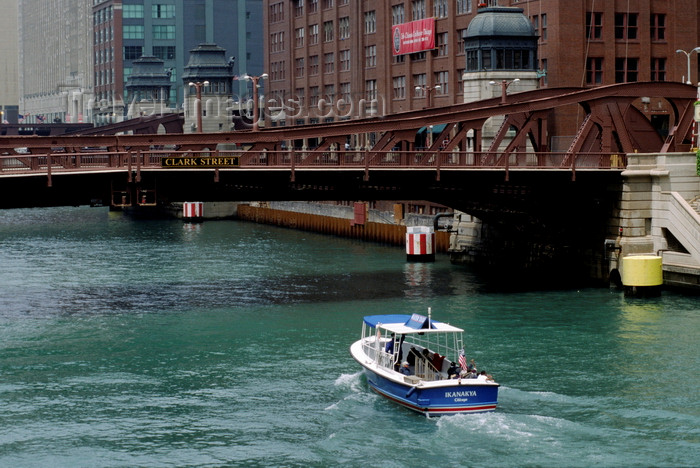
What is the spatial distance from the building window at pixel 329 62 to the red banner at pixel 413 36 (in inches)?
776

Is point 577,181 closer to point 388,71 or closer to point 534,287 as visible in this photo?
point 534,287

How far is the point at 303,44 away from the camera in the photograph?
169375 mm

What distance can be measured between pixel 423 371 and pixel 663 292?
30971mm

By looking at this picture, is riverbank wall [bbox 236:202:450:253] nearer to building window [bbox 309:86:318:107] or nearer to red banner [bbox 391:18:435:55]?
red banner [bbox 391:18:435:55]

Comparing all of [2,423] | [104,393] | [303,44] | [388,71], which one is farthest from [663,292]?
[303,44]

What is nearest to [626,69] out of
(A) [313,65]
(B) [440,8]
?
(B) [440,8]

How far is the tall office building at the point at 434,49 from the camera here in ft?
352

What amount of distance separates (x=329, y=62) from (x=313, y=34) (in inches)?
299

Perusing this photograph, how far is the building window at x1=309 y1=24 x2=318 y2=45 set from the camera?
165 metres

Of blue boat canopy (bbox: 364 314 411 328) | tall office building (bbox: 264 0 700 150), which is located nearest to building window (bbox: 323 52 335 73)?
tall office building (bbox: 264 0 700 150)

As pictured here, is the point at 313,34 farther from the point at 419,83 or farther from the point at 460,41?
the point at 460,41

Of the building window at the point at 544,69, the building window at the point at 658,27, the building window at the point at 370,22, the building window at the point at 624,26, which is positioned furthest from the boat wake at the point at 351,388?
the building window at the point at 370,22

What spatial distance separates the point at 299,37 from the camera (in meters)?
172

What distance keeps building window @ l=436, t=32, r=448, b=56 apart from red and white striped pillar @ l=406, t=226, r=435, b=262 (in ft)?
123
